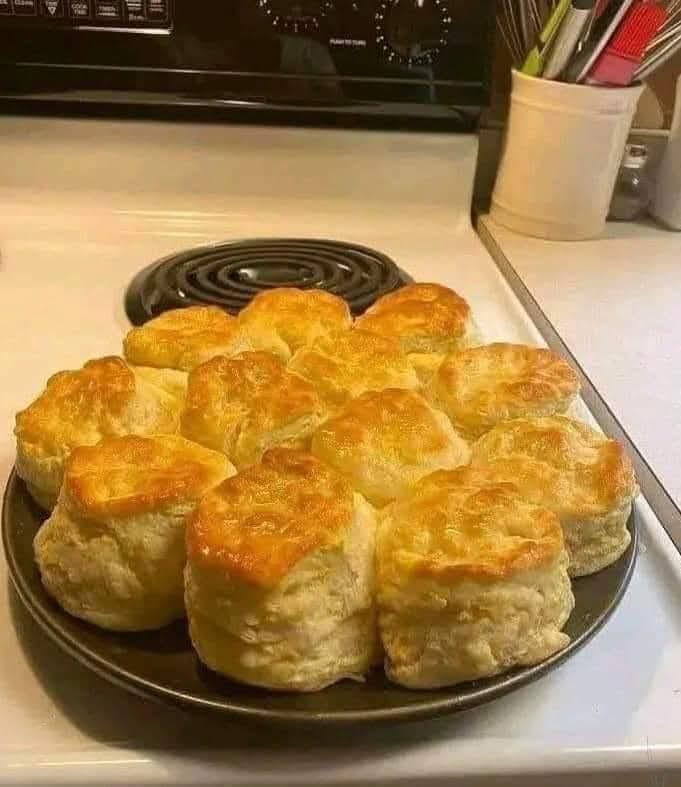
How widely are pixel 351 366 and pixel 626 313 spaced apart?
414 millimetres

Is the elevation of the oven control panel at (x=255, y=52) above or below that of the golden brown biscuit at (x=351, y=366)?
above

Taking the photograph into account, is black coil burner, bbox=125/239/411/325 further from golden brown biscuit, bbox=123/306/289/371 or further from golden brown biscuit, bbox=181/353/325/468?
golden brown biscuit, bbox=181/353/325/468

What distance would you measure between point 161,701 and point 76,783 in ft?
0.17

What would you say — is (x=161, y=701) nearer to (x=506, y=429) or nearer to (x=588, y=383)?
(x=506, y=429)

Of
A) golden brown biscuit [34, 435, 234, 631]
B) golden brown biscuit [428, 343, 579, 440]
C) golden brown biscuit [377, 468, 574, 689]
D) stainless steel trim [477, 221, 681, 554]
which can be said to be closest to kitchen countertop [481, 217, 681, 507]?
stainless steel trim [477, 221, 681, 554]

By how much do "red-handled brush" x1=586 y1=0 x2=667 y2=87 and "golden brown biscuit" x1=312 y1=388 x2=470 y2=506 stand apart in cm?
61

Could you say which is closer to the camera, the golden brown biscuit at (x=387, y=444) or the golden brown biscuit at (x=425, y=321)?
the golden brown biscuit at (x=387, y=444)

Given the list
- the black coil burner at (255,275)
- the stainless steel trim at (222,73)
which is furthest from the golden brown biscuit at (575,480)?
the stainless steel trim at (222,73)

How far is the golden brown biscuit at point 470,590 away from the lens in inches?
16.9

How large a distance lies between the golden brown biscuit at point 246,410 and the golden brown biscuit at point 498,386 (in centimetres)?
9

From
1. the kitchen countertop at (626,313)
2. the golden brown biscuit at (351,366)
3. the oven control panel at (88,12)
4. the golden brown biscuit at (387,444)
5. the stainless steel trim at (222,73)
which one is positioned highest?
the oven control panel at (88,12)

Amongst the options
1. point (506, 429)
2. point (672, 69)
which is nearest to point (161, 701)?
point (506, 429)

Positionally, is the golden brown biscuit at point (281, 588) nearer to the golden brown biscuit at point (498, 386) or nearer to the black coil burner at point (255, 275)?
the golden brown biscuit at point (498, 386)

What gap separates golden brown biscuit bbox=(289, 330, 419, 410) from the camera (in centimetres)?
61
